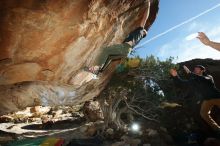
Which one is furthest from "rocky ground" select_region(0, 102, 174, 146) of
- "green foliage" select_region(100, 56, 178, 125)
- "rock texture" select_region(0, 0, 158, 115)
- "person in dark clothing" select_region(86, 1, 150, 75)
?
"person in dark clothing" select_region(86, 1, 150, 75)

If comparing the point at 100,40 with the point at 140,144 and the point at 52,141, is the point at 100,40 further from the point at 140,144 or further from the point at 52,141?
the point at 140,144

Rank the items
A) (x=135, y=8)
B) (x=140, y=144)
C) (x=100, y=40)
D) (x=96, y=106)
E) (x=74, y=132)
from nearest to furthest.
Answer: (x=100, y=40) → (x=135, y=8) → (x=140, y=144) → (x=74, y=132) → (x=96, y=106)

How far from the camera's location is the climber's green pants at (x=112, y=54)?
757 centimetres

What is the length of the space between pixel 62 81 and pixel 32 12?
10.6ft

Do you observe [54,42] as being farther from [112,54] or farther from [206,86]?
[206,86]

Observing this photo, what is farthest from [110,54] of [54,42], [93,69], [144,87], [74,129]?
[144,87]

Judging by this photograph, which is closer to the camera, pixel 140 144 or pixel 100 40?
pixel 100 40

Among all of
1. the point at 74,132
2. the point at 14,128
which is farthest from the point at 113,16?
the point at 14,128

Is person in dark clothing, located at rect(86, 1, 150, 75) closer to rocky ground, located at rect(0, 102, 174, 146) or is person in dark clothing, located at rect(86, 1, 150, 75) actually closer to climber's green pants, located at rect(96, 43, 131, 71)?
climber's green pants, located at rect(96, 43, 131, 71)

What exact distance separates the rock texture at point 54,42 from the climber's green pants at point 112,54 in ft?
0.89

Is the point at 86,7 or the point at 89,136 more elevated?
the point at 86,7

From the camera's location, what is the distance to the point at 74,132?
16141 millimetres

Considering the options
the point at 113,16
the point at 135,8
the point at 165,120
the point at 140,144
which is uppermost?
the point at 135,8

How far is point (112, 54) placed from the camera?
303 inches
